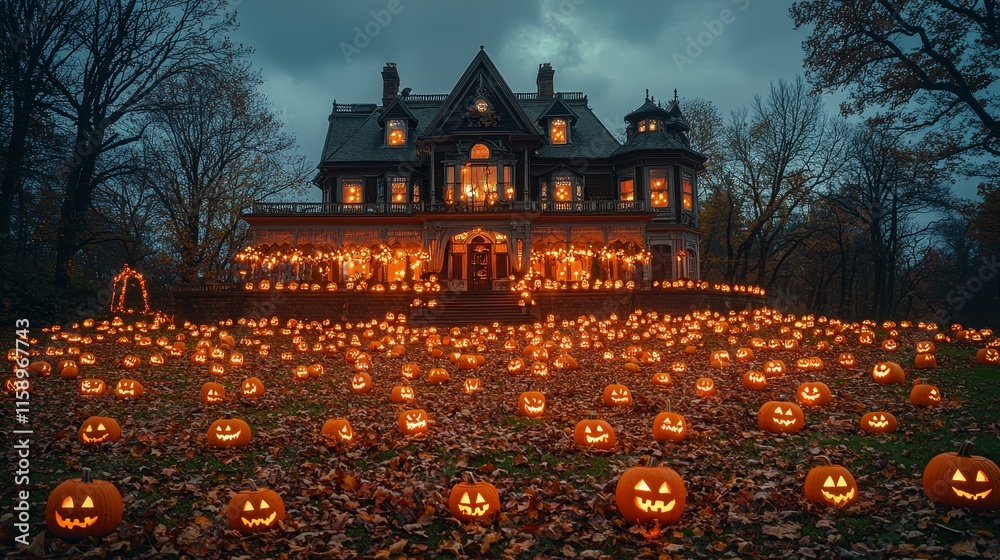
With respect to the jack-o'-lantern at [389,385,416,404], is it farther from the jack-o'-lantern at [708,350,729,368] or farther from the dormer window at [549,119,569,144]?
the dormer window at [549,119,569,144]

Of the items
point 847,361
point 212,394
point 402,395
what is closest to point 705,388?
point 847,361

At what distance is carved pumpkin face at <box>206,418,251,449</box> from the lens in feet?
22.9

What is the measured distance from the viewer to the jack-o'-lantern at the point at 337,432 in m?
7.24

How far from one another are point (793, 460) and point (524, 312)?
18.1m

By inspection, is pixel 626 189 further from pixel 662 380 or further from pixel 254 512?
pixel 254 512

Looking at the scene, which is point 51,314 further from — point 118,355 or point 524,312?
point 524,312

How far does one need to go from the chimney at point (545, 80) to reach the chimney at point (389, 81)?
10.9 metres

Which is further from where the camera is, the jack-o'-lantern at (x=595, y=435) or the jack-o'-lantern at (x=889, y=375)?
the jack-o'-lantern at (x=889, y=375)

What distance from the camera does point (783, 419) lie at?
770 cm

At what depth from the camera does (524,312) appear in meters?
24.6

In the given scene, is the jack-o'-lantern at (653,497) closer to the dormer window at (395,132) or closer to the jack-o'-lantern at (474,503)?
the jack-o'-lantern at (474,503)

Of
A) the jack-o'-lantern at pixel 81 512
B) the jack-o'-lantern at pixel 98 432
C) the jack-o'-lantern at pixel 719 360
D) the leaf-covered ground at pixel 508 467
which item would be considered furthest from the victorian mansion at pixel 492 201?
the jack-o'-lantern at pixel 81 512

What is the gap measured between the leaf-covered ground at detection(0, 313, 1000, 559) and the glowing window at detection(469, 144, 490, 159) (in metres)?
24.3

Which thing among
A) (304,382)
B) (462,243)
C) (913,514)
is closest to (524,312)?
(462,243)
